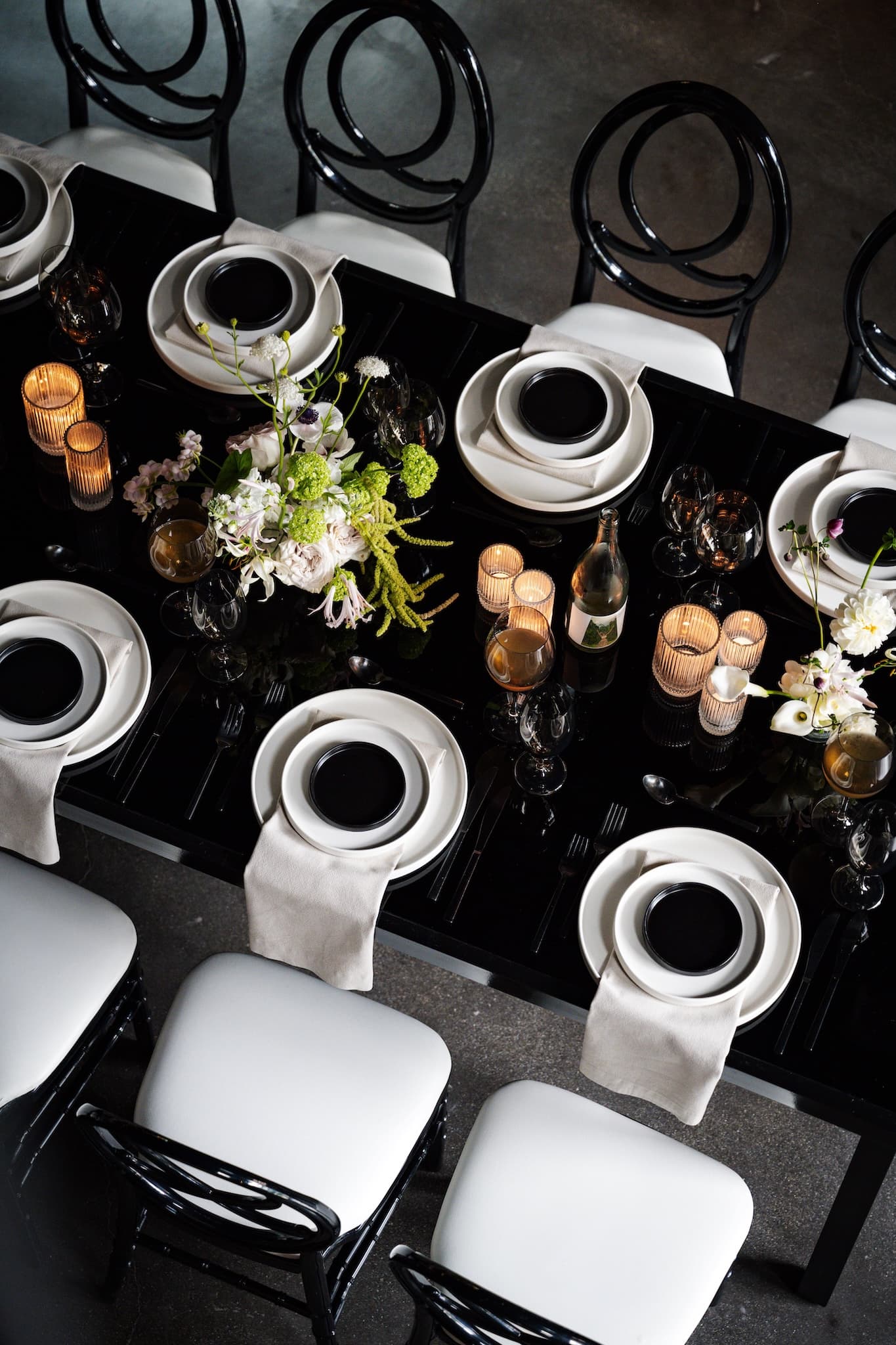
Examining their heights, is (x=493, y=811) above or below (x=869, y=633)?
below

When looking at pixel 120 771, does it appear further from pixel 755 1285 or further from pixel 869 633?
pixel 755 1285

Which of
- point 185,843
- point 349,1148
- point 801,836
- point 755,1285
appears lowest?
point 755,1285

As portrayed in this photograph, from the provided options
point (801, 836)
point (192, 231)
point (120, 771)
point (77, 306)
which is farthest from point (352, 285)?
point (801, 836)

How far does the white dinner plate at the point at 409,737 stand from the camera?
1876 mm

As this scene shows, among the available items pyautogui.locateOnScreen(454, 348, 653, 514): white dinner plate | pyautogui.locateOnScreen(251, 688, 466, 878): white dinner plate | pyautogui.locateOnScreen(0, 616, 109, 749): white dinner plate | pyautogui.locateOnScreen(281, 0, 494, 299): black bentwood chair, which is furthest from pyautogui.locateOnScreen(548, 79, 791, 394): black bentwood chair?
pyautogui.locateOnScreen(0, 616, 109, 749): white dinner plate

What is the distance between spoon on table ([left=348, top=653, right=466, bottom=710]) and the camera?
204cm

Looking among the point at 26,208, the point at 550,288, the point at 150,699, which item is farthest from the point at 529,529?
the point at 550,288

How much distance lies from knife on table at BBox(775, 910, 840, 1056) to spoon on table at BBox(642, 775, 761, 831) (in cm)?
17

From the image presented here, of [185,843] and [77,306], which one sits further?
[77,306]

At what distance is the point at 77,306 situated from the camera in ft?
7.73

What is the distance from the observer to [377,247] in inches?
119

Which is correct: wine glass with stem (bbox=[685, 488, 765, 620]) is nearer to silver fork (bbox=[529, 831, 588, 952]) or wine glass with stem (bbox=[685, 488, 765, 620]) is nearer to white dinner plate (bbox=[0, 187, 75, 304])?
silver fork (bbox=[529, 831, 588, 952])

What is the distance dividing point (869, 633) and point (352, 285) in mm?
1242

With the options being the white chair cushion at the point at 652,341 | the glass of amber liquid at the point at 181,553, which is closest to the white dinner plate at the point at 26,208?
the glass of amber liquid at the point at 181,553
